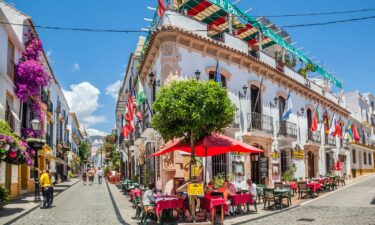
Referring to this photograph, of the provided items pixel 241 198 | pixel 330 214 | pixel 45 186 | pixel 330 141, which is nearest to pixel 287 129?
pixel 330 141

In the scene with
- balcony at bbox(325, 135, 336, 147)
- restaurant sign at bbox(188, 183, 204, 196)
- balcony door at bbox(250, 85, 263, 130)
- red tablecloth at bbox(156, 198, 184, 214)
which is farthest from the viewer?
balcony at bbox(325, 135, 336, 147)

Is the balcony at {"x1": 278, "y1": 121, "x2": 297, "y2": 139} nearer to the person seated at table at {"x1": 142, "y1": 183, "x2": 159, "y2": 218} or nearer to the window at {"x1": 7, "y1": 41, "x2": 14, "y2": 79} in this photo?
the person seated at table at {"x1": 142, "y1": 183, "x2": 159, "y2": 218}

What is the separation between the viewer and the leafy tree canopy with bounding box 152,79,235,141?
10609mm

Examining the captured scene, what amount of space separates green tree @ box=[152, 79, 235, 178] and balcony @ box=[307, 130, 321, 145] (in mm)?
15193

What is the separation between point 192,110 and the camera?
34.8 feet

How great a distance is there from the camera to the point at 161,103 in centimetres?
1103

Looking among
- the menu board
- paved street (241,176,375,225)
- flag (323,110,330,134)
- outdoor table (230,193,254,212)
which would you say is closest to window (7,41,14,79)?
outdoor table (230,193,254,212)

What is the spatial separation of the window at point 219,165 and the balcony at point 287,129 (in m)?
5.30

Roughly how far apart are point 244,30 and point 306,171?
1018 centimetres

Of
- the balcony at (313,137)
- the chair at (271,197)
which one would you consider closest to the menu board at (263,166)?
the chair at (271,197)

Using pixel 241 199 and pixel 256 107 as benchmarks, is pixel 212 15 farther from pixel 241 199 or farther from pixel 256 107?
pixel 241 199

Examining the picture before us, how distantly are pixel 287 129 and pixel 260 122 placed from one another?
3386 millimetres

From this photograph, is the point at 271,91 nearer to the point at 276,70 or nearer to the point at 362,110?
the point at 276,70

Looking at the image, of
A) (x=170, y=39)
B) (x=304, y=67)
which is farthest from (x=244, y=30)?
(x=170, y=39)
